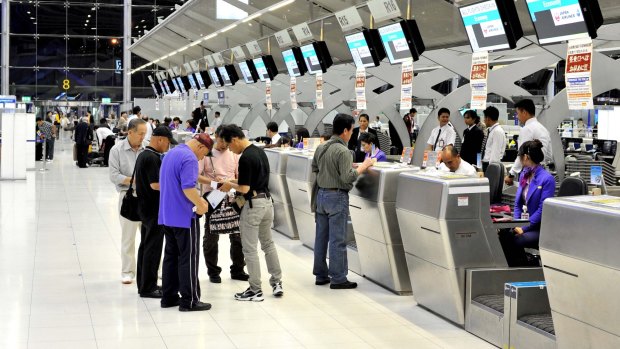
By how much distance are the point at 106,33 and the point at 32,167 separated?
25.1 metres

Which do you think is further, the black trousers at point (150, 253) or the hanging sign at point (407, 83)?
the hanging sign at point (407, 83)

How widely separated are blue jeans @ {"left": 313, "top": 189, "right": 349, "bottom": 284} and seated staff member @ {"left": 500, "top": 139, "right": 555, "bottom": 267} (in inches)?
62.8

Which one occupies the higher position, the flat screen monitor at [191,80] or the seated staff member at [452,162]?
the flat screen monitor at [191,80]

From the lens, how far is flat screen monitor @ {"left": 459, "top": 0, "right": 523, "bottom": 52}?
8305 millimetres

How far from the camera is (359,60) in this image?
40.4 feet

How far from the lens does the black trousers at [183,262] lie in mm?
7500

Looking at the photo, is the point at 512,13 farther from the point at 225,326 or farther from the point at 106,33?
the point at 106,33

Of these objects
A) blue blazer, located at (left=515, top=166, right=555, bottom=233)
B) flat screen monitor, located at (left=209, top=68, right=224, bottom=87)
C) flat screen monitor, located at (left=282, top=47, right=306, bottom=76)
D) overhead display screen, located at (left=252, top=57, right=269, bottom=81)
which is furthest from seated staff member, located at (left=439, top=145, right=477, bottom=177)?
flat screen monitor, located at (left=209, top=68, right=224, bottom=87)

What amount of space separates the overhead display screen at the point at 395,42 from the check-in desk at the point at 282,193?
193 centimetres

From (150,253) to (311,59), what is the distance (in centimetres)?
744

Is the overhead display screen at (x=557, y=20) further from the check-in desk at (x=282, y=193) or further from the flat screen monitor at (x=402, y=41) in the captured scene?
the check-in desk at (x=282, y=193)

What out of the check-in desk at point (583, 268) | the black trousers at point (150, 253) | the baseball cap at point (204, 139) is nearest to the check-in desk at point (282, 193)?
the black trousers at point (150, 253)

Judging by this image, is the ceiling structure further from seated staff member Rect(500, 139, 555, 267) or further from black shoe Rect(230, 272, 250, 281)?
black shoe Rect(230, 272, 250, 281)

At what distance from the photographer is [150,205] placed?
319 inches
